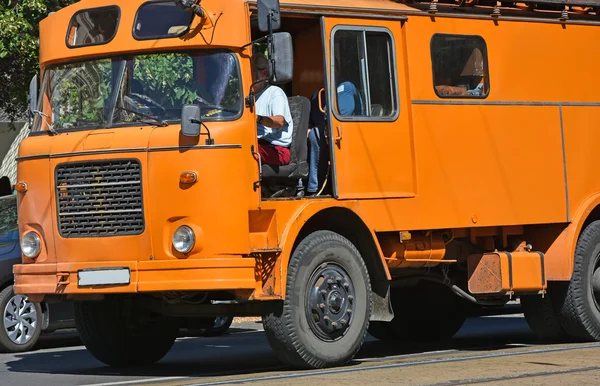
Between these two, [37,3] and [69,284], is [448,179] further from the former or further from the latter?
[37,3]

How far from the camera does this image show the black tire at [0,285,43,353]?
14016 millimetres

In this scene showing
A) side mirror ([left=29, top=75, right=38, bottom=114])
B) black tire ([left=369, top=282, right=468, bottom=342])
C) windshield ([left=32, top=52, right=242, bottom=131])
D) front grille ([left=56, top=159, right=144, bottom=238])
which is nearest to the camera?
front grille ([left=56, top=159, right=144, bottom=238])

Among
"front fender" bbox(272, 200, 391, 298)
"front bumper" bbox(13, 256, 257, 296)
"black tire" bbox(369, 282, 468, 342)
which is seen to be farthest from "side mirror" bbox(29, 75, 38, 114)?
"black tire" bbox(369, 282, 468, 342)

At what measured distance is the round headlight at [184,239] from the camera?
33.0 feet

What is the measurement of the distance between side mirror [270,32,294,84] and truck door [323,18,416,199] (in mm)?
879

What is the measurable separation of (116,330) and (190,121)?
2.56 m

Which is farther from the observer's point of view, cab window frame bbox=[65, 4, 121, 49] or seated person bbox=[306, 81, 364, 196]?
seated person bbox=[306, 81, 364, 196]

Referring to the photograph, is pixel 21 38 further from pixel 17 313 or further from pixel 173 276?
pixel 173 276

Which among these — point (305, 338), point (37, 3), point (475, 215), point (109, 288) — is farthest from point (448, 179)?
point (37, 3)

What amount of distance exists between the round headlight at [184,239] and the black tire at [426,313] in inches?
170

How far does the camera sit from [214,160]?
33.0ft

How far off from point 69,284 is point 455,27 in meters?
4.25

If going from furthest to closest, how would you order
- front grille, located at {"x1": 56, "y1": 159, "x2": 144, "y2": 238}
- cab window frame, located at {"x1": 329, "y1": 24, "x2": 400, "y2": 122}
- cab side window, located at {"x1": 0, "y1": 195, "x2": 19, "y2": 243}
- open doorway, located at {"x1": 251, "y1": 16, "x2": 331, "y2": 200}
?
cab side window, located at {"x1": 0, "y1": 195, "x2": 19, "y2": 243}, cab window frame, located at {"x1": 329, "y1": 24, "x2": 400, "y2": 122}, open doorway, located at {"x1": 251, "y1": 16, "x2": 331, "y2": 200}, front grille, located at {"x1": 56, "y1": 159, "x2": 144, "y2": 238}

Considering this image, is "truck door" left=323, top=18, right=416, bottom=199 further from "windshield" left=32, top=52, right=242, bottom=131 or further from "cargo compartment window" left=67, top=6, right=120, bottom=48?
"cargo compartment window" left=67, top=6, right=120, bottom=48
